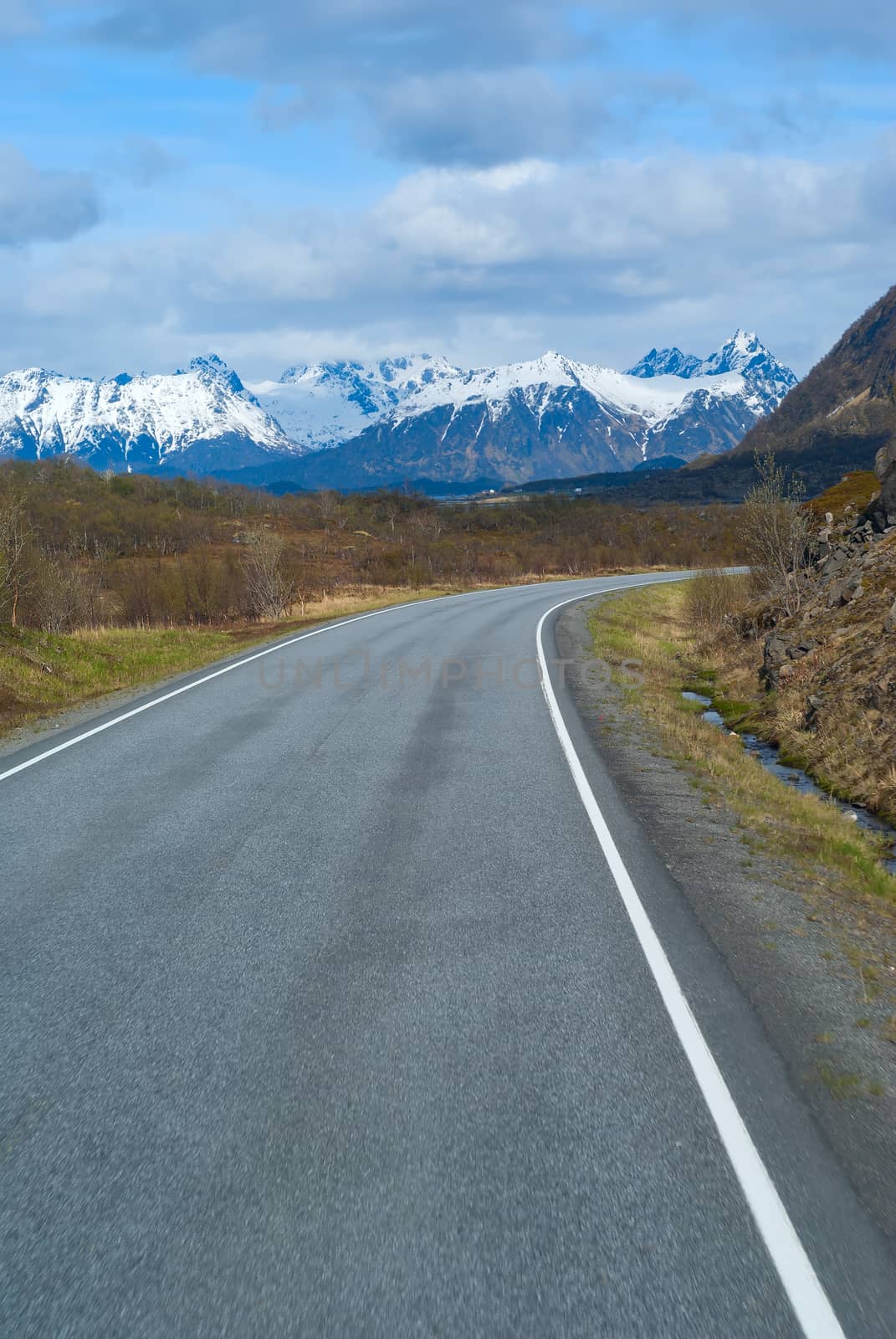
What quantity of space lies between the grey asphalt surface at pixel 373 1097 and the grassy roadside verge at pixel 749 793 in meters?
1.28

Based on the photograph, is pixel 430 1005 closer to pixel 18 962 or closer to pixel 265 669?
pixel 18 962

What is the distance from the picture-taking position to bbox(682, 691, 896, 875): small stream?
814 centimetres

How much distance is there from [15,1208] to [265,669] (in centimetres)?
1382

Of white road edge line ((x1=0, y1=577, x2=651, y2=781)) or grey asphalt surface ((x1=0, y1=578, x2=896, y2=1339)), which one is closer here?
grey asphalt surface ((x1=0, y1=578, x2=896, y2=1339))

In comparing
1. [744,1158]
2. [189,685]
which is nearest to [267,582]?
[189,685]

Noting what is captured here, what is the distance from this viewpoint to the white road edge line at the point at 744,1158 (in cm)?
252

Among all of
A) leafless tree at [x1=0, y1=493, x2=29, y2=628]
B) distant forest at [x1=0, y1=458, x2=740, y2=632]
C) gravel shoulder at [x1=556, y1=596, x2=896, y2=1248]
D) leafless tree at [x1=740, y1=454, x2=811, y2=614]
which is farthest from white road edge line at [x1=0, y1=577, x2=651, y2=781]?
leafless tree at [x1=740, y1=454, x2=811, y2=614]

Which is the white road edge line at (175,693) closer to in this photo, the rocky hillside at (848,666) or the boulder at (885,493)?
the rocky hillside at (848,666)

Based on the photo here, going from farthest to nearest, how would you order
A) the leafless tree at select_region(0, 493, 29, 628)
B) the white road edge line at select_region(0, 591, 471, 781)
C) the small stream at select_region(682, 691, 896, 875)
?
the leafless tree at select_region(0, 493, 29, 628) → the white road edge line at select_region(0, 591, 471, 781) → the small stream at select_region(682, 691, 896, 875)

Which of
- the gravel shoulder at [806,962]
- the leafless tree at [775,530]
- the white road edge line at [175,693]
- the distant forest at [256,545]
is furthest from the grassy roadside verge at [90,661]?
the leafless tree at [775,530]

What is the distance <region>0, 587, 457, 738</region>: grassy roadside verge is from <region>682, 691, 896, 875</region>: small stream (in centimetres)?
971

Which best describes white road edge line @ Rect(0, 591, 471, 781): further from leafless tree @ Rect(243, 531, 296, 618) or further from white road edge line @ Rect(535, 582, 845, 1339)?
white road edge line @ Rect(535, 582, 845, 1339)

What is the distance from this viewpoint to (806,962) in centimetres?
476

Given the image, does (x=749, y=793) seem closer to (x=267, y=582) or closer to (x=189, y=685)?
(x=189, y=685)
